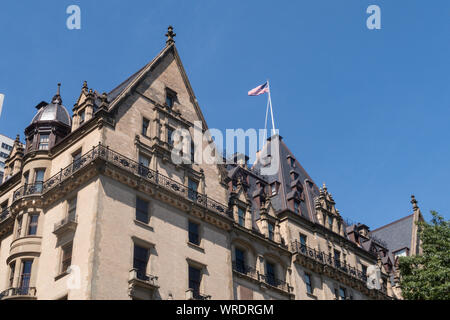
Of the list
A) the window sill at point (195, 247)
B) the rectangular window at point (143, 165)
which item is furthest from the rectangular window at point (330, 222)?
the rectangular window at point (143, 165)

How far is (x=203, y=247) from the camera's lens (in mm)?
47844

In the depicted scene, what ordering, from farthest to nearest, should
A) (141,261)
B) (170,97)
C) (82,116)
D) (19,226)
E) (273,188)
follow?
1. (273,188)
2. (170,97)
3. (82,116)
4. (19,226)
5. (141,261)

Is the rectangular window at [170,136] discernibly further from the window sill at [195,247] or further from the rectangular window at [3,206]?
the rectangular window at [3,206]

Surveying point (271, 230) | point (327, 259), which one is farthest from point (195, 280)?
point (327, 259)

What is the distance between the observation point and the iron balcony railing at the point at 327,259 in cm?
5795

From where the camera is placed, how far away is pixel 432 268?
159 ft

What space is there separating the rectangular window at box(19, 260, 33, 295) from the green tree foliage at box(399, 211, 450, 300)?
1121 inches

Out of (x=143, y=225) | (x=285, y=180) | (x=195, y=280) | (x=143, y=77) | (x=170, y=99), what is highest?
(x=143, y=77)

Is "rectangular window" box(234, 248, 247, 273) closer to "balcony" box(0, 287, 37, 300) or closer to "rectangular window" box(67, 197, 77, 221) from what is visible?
"rectangular window" box(67, 197, 77, 221)

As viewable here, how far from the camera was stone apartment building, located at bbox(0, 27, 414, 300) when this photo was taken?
138ft

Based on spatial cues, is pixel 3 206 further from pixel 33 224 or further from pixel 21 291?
pixel 21 291

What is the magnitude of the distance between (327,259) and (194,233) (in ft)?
57.3

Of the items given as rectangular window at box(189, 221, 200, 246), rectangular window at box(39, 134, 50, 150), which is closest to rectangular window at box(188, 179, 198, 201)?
rectangular window at box(189, 221, 200, 246)

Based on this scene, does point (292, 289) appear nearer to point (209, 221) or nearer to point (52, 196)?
point (209, 221)
